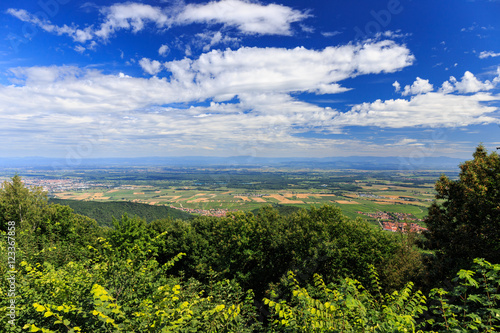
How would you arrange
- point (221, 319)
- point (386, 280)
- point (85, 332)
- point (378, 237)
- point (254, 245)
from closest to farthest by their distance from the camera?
point (85, 332) → point (221, 319) → point (386, 280) → point (378, 237) → point (254, 245)

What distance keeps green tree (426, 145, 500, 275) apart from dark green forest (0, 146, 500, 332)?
6 cm

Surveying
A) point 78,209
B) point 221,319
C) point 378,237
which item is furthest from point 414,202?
point 78,209

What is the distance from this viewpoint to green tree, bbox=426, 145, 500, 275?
11.5 metres

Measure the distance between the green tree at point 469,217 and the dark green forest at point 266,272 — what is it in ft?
0.20

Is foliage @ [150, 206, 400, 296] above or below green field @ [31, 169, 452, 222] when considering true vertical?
above

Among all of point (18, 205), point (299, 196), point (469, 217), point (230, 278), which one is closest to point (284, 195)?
point (299, 196)

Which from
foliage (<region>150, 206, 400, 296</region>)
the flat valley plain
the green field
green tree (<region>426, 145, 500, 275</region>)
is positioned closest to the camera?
green tree (<region>426, 145, 500, 275</region>)

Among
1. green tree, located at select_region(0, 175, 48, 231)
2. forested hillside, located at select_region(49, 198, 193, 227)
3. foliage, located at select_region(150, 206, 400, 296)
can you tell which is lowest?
forested hillside, located at select_region(49, 198, 193, 227)

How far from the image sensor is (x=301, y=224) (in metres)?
22.0

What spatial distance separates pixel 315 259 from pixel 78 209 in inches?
3058

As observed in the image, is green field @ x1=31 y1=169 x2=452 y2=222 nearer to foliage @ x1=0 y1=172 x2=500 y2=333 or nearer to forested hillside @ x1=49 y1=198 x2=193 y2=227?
forested hillside @ x1=49 y1=198 x2=193 y2=227

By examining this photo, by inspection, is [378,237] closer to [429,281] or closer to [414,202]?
[429,281]

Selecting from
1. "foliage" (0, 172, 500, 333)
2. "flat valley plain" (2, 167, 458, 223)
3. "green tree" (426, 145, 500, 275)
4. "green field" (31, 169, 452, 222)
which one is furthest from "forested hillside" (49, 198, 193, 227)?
"green tree" (426, 145, 500, 275)

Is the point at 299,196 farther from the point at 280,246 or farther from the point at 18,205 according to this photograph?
the point at 18,205
